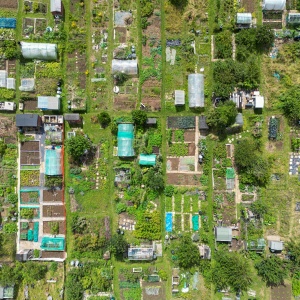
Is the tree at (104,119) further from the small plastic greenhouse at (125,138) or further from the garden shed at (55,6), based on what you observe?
the garden shed at (55,6)

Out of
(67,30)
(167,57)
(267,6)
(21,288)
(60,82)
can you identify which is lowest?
(21,288)

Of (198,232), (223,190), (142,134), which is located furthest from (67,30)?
(198,232)

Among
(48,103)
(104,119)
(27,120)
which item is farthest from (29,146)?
(104,119)

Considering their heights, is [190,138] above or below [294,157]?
above

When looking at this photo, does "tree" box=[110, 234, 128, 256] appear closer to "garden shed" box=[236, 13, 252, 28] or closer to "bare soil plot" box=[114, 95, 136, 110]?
"bare soil plot" box=[114, 95, 136, 110]

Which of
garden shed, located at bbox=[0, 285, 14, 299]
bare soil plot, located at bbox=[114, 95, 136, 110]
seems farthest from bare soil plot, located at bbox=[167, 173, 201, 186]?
garden shed, located at bbox=[0, 285, 14, 299]

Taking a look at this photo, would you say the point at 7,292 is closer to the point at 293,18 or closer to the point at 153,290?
the point at 153,290

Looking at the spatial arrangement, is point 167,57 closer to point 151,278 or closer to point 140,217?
point 140,217
